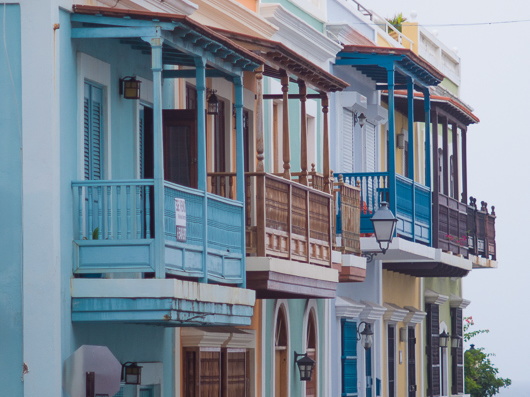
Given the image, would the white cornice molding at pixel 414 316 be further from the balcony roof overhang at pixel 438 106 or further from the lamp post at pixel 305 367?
the lamp post at pixel 305 367

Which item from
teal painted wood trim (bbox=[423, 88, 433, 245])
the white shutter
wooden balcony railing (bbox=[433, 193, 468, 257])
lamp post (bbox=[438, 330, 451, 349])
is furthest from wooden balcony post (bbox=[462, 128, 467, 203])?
the white shutter

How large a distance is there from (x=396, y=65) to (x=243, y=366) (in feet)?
20.1

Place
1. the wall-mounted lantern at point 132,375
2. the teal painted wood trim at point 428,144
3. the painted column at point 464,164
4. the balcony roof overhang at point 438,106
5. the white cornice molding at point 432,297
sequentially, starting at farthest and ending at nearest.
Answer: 1. the white cornice molding at point 432,297
2. the painted column at point 464,164
3. the balcony roof overhang at point 438,106
4. the teal painted wood trim at point 428,144
5. the wall-mounted lantern at point 132,375

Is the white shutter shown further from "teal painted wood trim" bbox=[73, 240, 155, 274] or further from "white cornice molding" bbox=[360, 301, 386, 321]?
"teal painted wood trim" bbox=[73, 240, 155, 274]

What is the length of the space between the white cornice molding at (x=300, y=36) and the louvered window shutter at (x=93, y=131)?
6.72 metres

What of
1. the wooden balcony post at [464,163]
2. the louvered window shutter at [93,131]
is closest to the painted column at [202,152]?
the louvered window shutter at [93,131]

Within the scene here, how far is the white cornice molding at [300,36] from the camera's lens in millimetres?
23016

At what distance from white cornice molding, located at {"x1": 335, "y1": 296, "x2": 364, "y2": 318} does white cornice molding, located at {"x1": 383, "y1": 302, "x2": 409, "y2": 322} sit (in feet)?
6.66

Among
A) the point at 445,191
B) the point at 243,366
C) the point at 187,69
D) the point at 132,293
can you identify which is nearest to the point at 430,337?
the point at 445,191

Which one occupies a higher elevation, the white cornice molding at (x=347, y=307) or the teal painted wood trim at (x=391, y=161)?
the teal painted wood trim at (x=391, y=161)

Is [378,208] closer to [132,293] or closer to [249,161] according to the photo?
[249,161]

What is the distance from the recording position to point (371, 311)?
27.4m

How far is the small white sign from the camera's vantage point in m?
15.9

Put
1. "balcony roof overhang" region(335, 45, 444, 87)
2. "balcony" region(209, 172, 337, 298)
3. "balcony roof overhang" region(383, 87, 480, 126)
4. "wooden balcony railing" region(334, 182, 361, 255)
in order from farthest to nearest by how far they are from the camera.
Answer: "balcony roof overhang" region(383, 87, 480, 126)
"balcony roof overhang" region(335, 45, 444, 87)
"wooden balcony railing" region(334, 182, 361, 255)
"balcony" region(209, 172, 337, 298)
